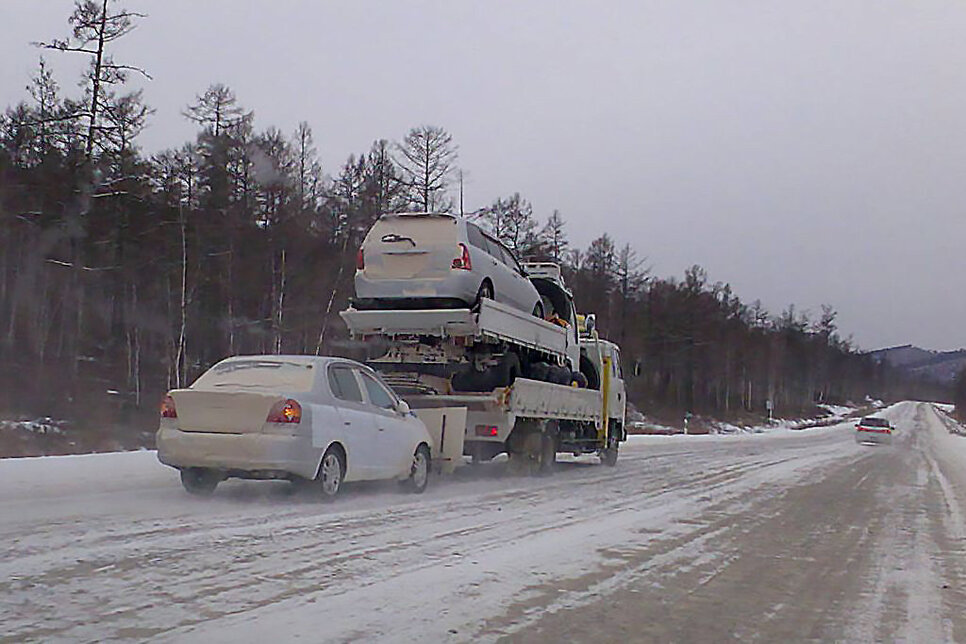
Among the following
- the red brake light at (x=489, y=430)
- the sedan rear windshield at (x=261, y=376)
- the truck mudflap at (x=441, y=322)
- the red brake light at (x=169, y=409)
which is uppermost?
the truck mudflap at (x=441, y=322)

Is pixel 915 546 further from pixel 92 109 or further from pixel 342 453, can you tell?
pixel 92 109

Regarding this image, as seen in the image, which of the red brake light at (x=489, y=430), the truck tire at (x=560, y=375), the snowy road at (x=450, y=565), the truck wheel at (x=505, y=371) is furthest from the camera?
the truck tire at (x=560, y=375)

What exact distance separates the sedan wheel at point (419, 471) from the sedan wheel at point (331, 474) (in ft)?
5.23

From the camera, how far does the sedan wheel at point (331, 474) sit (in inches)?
409

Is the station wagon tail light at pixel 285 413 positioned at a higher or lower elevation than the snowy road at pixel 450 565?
higher

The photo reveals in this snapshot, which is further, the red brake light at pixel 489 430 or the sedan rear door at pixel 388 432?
the red brake light at pixel 489 430

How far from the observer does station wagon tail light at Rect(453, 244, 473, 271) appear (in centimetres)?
1370

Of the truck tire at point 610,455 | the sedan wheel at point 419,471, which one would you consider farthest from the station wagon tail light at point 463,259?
the truck tire at point 610,455

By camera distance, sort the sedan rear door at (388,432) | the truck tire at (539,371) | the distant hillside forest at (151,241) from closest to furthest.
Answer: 1. the sedan rear door at (388,432)
2. the truck tire at (539,371)
3. the distant hillside forest at (151,241)

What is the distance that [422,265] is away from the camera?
13.8 metres

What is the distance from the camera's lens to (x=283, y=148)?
139ft

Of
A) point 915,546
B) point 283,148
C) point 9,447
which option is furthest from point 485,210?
point 915,546

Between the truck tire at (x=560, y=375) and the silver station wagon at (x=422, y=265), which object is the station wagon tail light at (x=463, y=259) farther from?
the truck tire at (x=560, y=375)

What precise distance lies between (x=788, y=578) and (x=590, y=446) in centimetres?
1118
